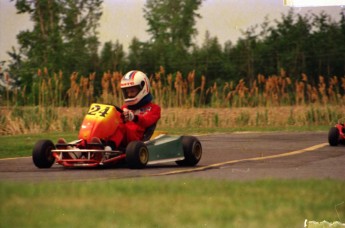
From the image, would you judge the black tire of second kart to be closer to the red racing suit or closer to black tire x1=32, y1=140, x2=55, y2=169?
the red racing suit

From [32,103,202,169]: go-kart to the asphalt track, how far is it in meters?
0.08

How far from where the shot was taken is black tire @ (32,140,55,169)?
9.10 m

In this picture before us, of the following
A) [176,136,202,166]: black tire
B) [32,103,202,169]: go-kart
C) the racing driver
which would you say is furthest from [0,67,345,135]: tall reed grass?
[176,136,202,166]: black tire

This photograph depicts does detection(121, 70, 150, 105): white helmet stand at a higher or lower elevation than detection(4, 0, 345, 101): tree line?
lower

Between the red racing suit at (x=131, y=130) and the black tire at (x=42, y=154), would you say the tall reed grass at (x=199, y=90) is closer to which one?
the black tire at (x=42, y=154)

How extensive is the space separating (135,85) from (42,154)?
108 cm

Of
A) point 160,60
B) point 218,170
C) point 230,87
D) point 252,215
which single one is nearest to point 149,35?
point 160,60

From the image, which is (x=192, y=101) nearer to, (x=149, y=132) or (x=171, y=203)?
(x=171, y=203)

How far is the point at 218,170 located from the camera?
8.80 m

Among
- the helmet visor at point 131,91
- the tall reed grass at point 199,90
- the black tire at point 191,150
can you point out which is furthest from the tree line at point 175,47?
the black tire at point 191,150

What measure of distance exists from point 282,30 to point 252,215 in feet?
4.28

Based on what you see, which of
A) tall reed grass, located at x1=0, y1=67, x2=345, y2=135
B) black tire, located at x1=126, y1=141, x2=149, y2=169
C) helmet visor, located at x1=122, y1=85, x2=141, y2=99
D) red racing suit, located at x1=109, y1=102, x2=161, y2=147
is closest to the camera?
tall reed grass, located at x1=0, y1=67, x2=345, y2=135

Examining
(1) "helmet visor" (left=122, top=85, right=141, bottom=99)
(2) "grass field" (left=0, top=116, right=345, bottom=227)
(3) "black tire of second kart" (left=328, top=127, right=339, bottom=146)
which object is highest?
(1) "helmet visor" (left=122, top=85, right=141, bottom=99)

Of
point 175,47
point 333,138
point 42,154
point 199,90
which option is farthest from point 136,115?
point 175,47
